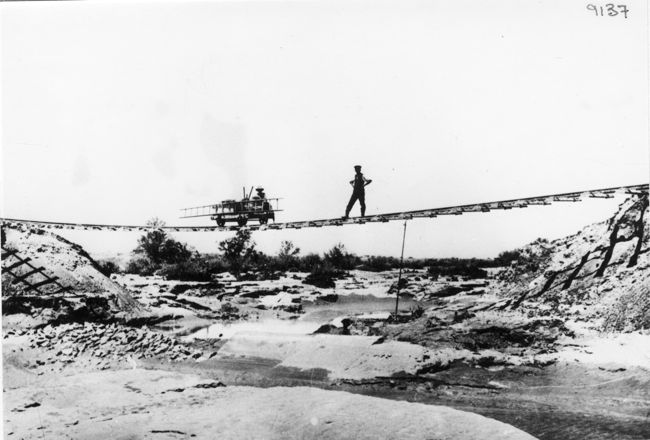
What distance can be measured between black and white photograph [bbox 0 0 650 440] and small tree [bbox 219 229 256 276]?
2cm

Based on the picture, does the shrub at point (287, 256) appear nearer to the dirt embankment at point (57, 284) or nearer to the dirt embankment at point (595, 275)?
the dirt embankment at point (57, 284)

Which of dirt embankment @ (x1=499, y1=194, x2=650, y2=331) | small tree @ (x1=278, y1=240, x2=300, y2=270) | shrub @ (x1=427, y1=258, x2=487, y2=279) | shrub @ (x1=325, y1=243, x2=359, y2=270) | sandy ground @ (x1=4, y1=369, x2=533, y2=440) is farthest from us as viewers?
small tree @ (x1=278, y1=240, x2=300, y2=270)

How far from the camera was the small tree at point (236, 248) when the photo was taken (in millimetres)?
4227

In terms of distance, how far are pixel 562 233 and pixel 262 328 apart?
2370mm

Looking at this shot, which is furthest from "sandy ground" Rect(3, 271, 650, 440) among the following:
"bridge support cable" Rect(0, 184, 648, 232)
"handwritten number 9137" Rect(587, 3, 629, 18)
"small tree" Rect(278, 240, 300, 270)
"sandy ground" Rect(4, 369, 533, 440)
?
"handwritten number 9137" Rect(587, 3, 629, 18)

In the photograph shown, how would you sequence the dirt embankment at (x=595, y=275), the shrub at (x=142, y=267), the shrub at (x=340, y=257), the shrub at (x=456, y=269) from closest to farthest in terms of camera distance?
the dirt embankment at (x=595, y=275) < the shrub at (x=456, y=269) < the shrub at (x=340, y=257) < the shrub at (x=142, y=267)

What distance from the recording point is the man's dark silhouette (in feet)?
12.8

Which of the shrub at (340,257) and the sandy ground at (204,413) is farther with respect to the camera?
the shrub at (340,257)

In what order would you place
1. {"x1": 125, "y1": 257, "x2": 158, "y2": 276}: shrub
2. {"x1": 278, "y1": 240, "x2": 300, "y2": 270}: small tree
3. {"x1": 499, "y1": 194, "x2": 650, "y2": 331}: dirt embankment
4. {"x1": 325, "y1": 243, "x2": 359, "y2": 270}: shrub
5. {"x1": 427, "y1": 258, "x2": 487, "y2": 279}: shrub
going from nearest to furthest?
{"x1": 499, "y1": 194, "x2": 650, "y2": 331}: dirt embankment
{"x1": 427, "y1": 258, "x2": 487, "y2": 279}: shrub
{"x1": 325, "y1": 243, "x2": 359, "y2": 270}: shrub
{"x1": 278, "y1": 240, "x2": 300, "y2": 270}: small tree
{"x1": 125, "y1": 257, "x2": 158, "y2": 276}: shrub

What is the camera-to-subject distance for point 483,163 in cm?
383

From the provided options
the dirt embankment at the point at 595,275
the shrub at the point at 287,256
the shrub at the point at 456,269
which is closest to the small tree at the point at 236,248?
the shrub at the point at 287,256

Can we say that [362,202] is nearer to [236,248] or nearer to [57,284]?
[236,248]

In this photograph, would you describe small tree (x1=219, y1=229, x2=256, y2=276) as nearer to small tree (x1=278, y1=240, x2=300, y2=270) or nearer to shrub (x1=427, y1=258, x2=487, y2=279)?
small tree (x1=278, y1=240, x2=300, y2=270)

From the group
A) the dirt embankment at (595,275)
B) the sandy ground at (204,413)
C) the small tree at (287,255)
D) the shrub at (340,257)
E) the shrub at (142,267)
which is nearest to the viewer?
the sandy ground at (204,413)
